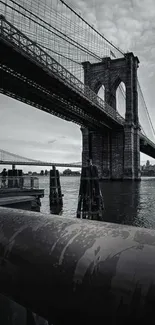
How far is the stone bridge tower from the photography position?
5250 cm

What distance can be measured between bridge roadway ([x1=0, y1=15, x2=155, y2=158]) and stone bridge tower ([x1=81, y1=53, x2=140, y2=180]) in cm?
912

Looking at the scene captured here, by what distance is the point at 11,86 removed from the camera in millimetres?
30984

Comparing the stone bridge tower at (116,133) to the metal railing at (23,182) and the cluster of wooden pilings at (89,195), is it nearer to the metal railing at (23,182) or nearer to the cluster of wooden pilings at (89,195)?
Answer: the cluster of wooden pilings at (89,195)

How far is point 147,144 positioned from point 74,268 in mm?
63355

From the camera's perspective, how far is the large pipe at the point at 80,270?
2.77 ft

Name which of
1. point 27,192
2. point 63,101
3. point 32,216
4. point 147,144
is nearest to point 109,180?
point 147,144

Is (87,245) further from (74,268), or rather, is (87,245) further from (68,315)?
(68,315)

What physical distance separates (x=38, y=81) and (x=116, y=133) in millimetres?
29103

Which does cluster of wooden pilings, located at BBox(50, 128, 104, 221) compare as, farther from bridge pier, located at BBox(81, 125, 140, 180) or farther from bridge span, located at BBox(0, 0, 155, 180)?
bridge pier, located at BBox(81, 125, 140, 180)

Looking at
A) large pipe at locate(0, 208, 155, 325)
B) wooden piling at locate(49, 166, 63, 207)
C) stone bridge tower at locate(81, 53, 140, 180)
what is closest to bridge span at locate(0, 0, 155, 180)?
stone bridge tower at locate(81, 53, 140, 180)

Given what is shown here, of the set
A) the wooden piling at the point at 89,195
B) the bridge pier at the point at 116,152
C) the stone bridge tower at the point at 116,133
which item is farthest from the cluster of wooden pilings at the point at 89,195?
the stone bridge tower at the point at 116,133

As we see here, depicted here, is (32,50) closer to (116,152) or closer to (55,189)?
(55,189)

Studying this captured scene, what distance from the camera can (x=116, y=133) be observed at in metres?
54.7

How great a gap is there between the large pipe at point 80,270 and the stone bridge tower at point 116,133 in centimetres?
5102
